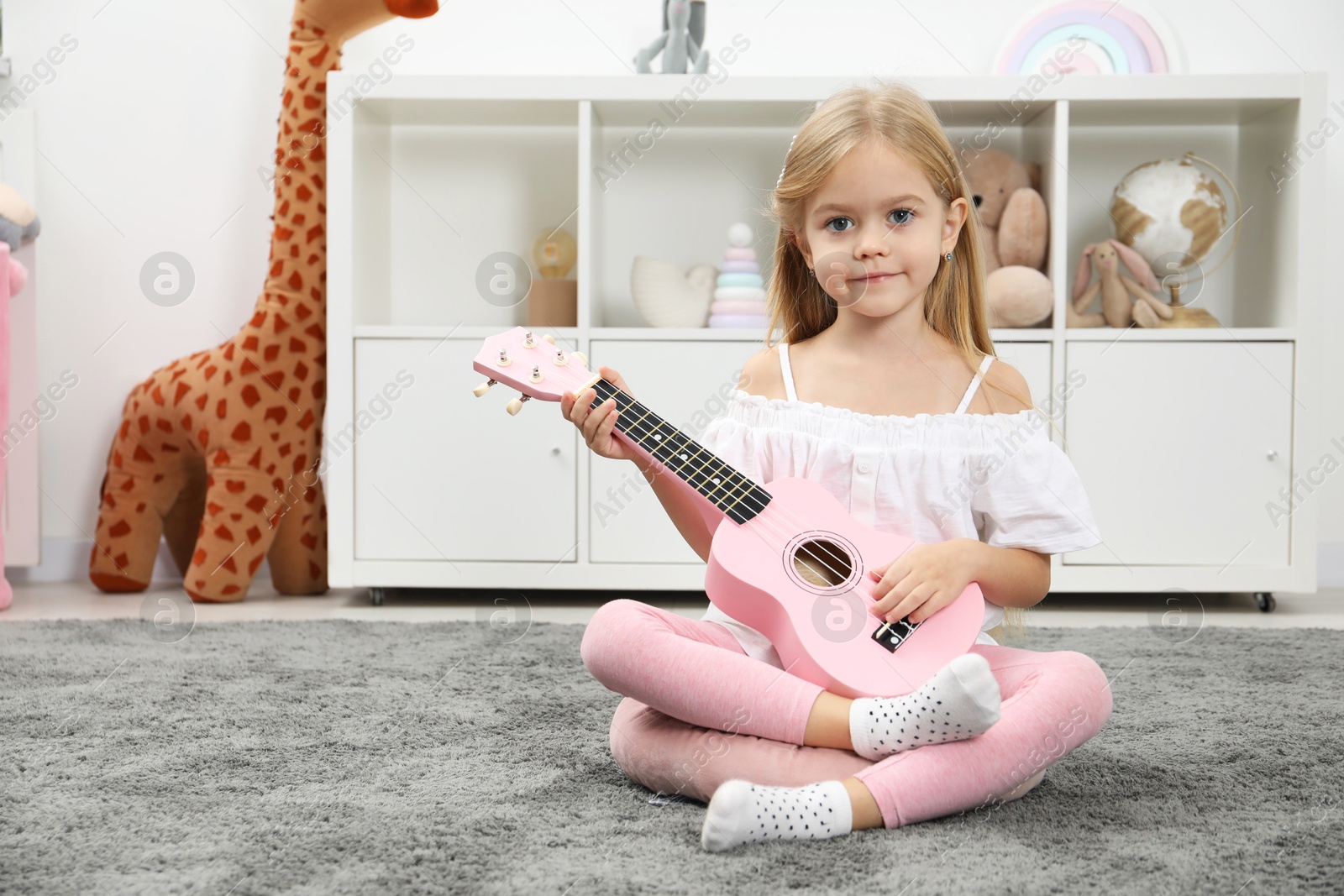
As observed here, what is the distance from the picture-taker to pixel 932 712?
0.73 metres

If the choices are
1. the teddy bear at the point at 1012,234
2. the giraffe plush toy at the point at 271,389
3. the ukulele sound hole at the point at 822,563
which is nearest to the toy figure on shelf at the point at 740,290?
the teddy bear at the point at 1012,234

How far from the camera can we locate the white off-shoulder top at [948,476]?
3.09ft

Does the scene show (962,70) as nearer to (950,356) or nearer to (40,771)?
(950,356)

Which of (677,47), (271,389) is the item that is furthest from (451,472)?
(677,47)

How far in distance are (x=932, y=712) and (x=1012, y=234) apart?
4.28ft

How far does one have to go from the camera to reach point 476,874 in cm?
67

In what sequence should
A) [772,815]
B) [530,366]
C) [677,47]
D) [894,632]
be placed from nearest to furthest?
1. [772,815]
2. [894,632]
3. [530,366]
4. [677,47]

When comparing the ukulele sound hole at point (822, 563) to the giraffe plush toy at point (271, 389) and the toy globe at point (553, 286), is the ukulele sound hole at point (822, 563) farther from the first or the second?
the giraffe plush toy at point (271, 389)

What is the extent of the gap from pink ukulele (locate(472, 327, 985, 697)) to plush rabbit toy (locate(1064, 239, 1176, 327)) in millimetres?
1106

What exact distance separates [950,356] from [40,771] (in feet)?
2.89

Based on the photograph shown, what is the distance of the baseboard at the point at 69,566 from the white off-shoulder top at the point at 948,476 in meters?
1.47

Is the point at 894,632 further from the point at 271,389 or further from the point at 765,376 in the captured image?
the point at 271,389

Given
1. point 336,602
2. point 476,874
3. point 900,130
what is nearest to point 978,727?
point 476,874

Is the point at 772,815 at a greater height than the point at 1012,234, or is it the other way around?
the point at 1012,234
